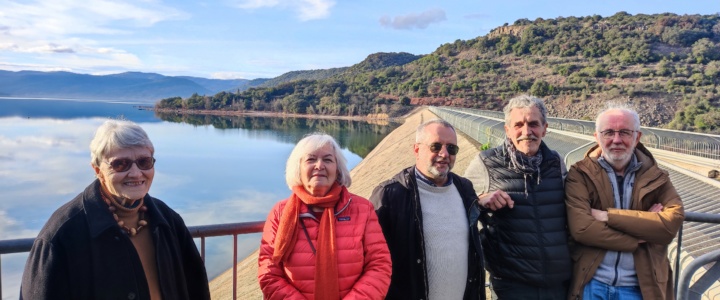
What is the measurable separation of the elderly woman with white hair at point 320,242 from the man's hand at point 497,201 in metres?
0.68

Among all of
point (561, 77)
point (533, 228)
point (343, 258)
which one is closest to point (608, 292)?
point (533, 228)

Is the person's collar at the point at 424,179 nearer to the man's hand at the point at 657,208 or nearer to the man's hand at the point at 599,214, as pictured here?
the man's hand at the point at 599,214

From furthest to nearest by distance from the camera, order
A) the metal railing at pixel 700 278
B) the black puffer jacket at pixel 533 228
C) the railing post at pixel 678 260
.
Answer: the railing post at pixel 678 260
the metal railing at pixel 700 278
the black puffer jacket at pixel 533 228

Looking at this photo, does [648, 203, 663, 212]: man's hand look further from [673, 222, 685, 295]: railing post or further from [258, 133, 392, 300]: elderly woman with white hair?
[258, 133, 392, 300]: elderly woman with white hair

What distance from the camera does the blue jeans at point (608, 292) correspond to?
2711 millimetres

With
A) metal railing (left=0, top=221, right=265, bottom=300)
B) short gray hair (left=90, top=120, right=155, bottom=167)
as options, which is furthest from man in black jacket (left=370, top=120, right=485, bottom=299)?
short gray hair (left=90, top=120, right=155, bottom=167)

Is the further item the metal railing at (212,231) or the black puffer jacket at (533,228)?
the black puffer jacket at (533,228)

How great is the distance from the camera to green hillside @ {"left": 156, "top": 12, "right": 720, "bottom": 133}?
42.8 meters

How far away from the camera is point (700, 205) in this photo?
7016mm

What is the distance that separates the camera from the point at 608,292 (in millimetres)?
2736

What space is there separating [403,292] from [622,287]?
4.11ft

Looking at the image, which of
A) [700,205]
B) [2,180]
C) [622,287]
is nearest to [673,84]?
[700,205]

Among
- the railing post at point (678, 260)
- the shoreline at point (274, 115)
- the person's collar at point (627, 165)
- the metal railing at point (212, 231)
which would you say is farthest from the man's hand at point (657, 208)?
the shoreline at point (274, 115)

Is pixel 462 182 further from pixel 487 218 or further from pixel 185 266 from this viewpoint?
pixel 185 266
